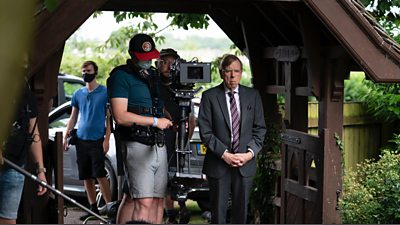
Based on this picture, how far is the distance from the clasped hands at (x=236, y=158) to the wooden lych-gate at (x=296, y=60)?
3.12 ft

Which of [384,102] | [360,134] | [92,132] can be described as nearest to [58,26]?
[92,132]

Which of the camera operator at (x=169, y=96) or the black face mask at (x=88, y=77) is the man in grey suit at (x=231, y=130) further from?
the black face mask at (x=88, y=77)

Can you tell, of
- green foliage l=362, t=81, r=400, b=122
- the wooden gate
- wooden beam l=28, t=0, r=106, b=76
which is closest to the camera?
wooden beam l=28, t=0, r=106, b=76

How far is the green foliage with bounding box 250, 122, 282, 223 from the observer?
9.07 meters

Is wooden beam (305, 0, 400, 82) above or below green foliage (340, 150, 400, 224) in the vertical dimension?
above

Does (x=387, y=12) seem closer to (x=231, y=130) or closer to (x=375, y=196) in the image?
(x=375, y=196)

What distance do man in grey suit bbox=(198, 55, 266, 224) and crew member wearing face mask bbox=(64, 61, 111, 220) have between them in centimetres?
318

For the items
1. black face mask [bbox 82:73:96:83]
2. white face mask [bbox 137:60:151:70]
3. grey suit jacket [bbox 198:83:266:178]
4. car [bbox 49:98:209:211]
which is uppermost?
white face mask [bbox 137:60:151:70]

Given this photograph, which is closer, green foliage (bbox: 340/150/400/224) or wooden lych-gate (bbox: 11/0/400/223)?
wooden lych-gate (bbox: 11/0/400/223)

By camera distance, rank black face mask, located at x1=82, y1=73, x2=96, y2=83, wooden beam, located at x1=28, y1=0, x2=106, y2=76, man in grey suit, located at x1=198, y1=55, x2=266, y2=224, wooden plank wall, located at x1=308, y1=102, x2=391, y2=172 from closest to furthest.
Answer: wooden beam, located at x1=28, y1=0, x2=106, y2=76
man in grey suit, located at x1=198, y1=55, x2=266, y2=224
black face mask, located at x1=82, y1=73, x2=96, y2=83
wooden plank wall, located at x1=308, y1=102, x2=391, y2=172

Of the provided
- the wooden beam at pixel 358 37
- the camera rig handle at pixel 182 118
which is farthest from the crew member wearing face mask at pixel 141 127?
the wooden beam at pixel 358 37

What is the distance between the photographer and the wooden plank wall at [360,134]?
1280 centimetres

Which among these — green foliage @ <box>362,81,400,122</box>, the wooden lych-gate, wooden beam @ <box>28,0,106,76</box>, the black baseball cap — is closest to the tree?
green foliage @ <box>362,81,400,122</box>

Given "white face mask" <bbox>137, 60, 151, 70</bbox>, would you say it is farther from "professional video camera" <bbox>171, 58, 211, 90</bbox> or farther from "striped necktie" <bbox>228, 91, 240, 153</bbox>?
"striped necktie" <bbox>228, 91, 240, 153</bbox>
